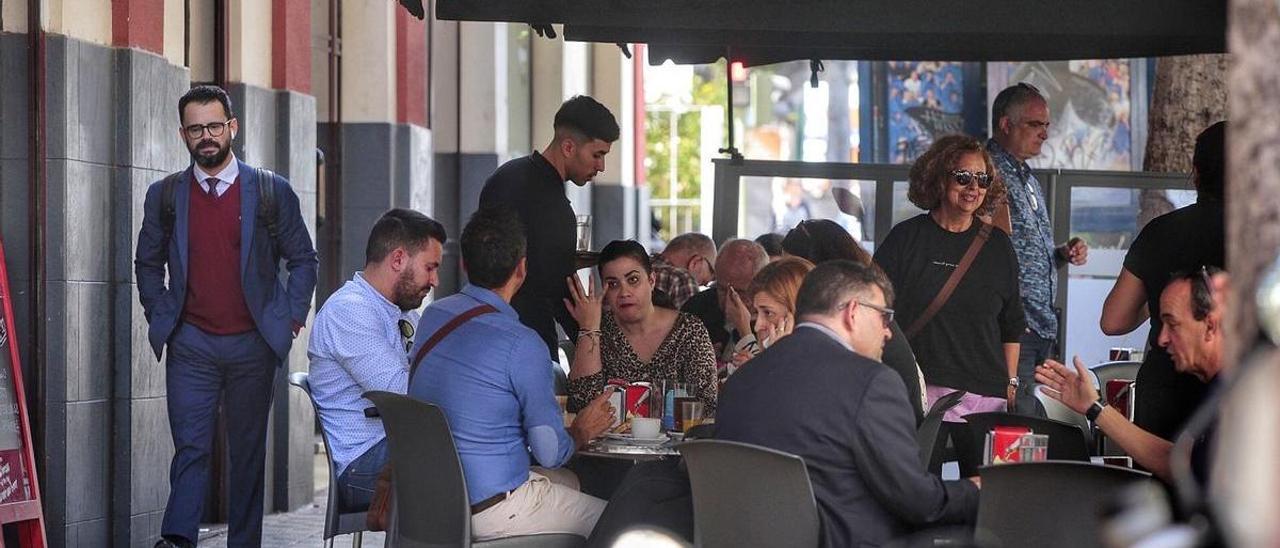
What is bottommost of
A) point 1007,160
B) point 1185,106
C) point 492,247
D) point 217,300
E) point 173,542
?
point 173,542

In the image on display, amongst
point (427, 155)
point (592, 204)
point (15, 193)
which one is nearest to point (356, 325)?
point (15, 193)

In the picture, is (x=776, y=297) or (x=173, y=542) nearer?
(x=776, y=297)

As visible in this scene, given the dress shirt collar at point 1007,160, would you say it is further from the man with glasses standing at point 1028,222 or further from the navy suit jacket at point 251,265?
the navy suit jacket at point 251,265

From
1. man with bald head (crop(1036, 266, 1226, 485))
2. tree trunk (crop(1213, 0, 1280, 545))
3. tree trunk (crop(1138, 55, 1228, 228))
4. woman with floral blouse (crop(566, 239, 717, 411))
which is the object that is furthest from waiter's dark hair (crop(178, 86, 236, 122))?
tree trunk (crop(1138, 55, 1228, 228))

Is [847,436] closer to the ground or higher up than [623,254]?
closer to the ground

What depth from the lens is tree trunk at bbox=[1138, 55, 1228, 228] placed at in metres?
11.4

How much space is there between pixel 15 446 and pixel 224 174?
1.44 meters

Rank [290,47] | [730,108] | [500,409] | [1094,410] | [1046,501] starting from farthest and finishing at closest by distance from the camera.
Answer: [290,47], [730,108], [500,409], [1094,410], [1046,501]

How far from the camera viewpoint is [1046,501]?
4.44 m

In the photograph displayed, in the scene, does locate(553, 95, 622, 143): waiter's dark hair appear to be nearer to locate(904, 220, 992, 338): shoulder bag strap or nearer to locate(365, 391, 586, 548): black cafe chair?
locate(904, 220, 992, 338): shoulder bag strap

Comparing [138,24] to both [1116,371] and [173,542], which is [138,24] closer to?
[173,542]

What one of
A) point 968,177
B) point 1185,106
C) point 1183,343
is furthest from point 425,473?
point 1185,106

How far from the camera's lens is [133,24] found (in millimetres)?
7984

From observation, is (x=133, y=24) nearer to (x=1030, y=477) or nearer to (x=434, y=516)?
(x=434, y=516)
